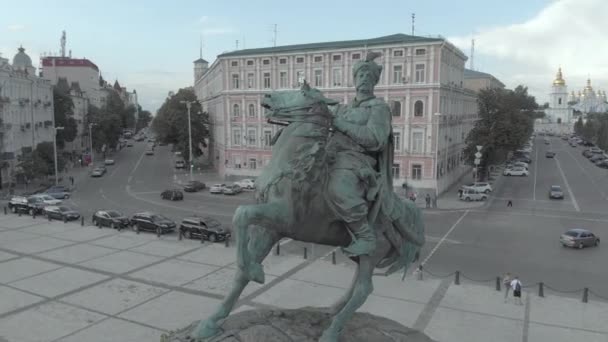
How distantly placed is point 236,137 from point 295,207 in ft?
166

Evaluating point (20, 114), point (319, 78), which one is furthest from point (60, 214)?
point (20, 114)

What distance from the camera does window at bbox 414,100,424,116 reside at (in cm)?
4659

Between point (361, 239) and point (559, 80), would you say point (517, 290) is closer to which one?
point (361, 239)

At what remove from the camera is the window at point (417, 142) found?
154ft

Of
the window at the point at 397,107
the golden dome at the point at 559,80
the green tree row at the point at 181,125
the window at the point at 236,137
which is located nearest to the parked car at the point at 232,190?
the window at the point at 236,137

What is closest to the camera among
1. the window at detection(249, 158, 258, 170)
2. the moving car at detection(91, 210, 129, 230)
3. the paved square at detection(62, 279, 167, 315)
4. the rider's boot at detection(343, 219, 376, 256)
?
the rider's boot at detection(343, 219, 376, 256)

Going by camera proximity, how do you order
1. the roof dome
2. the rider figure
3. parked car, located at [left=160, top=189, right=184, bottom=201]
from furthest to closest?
the roof dome
parked car, located at [left=160, top=189, right=184, bottom=201]
the rider figure

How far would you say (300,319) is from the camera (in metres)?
9.10

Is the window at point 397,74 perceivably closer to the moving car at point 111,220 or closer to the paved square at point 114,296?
the moving car at point 111,220

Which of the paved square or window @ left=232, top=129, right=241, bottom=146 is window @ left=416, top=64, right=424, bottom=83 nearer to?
window @ left=232, top=129, right=241, bottom=146

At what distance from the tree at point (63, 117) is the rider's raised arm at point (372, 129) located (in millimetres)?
74874

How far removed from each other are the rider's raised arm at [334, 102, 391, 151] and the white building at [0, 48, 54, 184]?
171 feet

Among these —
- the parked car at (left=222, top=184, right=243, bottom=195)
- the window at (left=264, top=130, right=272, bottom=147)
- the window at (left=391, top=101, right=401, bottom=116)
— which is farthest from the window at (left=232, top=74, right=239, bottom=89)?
the window at (left=391, top=101, right=401, bottom=116)

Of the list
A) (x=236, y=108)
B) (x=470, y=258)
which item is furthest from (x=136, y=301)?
(x=236, y=108)
